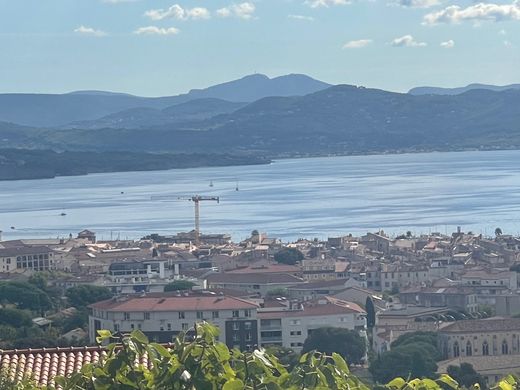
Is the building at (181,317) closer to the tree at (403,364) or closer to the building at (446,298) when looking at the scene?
the tree at (403,364)

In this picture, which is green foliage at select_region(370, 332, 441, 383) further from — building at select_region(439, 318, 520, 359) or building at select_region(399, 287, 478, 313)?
building at select_region(399, 287, 478, 313)

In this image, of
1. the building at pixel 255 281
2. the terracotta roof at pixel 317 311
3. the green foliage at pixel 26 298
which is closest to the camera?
the terracotta roof at pixel 317 311

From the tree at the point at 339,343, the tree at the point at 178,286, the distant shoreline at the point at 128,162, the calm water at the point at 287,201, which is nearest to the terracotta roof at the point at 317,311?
the tree at the point at 339,343

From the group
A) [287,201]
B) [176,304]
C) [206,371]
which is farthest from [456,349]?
[287,201]

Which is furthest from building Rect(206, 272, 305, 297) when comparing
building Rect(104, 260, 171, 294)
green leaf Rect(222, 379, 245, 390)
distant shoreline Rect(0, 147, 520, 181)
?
distant shoreline Rect(0, 147, 520, 181)

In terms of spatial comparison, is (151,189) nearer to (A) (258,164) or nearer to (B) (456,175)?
(B) (456,175)

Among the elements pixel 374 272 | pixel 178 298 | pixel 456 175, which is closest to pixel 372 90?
pixel 456 175

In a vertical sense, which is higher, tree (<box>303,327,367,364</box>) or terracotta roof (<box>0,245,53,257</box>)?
terracotta roof (<box>0,245,53,257</box>)
